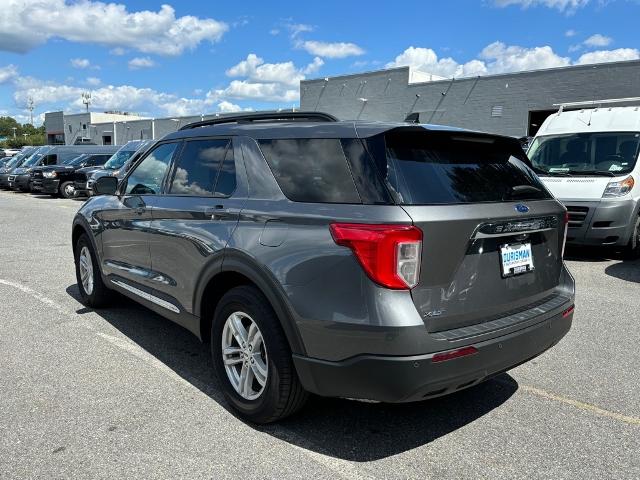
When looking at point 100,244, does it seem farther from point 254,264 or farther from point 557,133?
point 557,133

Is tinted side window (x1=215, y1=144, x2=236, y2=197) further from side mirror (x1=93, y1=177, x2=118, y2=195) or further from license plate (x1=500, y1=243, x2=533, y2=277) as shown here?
side mirror (x1=93, y1=177, x2=118, y2=195)

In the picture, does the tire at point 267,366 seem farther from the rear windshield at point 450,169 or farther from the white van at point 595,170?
the white van at point 595,170

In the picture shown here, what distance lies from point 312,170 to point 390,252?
29.1 inches

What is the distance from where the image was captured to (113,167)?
1922 centimetres

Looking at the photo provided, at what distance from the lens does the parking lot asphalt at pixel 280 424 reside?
2906 millimetres

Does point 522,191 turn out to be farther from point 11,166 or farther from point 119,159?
point 11,166

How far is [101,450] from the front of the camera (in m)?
3.05

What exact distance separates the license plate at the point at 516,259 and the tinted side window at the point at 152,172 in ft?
8.84

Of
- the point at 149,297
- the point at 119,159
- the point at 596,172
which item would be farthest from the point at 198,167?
A: the point at 119,159

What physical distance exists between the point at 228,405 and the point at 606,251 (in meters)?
8.33

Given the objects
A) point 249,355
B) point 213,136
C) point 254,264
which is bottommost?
point 249,355

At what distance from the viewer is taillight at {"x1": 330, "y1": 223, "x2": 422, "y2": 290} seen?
2.64 metres

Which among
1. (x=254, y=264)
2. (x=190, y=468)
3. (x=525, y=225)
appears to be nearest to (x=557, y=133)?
(x=525, y=225)

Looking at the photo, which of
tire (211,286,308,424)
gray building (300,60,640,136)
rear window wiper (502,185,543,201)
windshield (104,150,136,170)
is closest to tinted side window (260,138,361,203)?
tire (211,286,308,424)
